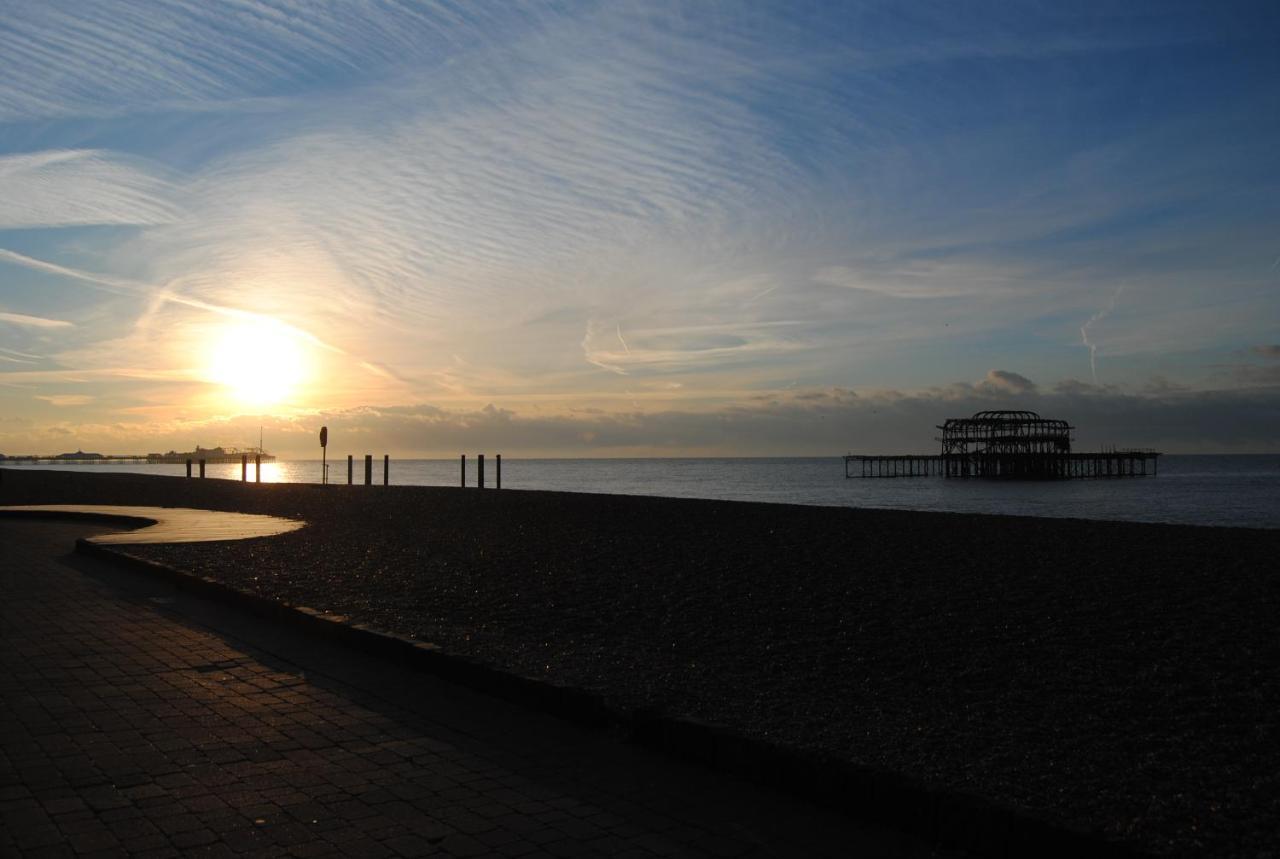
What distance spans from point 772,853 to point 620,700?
6.48 ft

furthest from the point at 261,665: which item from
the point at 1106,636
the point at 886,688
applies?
the point at 1106,636

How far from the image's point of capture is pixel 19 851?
13.4 feet

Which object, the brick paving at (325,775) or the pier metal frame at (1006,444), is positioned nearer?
the brick paving at (325,775)

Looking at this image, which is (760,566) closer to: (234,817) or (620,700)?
(620,700)

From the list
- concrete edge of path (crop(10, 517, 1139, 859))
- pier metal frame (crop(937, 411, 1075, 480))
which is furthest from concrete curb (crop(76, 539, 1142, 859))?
pier metal frame (crop(937, 411, 1075, 480))

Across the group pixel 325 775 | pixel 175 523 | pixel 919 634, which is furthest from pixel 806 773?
pixel 175 523

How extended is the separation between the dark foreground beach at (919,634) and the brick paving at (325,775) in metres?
0.58

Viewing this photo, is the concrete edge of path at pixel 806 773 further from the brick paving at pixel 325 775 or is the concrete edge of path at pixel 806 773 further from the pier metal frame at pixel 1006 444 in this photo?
the pier metal frame at pixel 1006 444

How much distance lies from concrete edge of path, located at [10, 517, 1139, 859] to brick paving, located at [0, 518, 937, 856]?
10 centimetres

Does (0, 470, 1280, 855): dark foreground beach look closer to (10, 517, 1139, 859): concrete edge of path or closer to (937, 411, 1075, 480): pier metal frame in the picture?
(10, 517, 1139, 859): concrete edge of path

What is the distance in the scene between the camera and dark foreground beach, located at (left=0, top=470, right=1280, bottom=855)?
4809mm

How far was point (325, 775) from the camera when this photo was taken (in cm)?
507

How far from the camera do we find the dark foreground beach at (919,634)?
4.81m

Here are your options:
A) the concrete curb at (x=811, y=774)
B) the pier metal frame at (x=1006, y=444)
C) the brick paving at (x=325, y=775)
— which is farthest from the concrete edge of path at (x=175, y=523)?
the pier metal frame at (x=1006, y=444)
